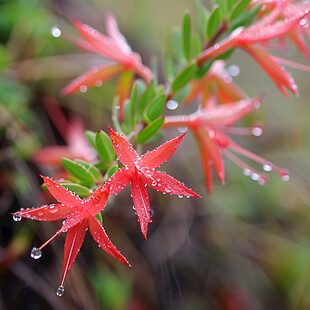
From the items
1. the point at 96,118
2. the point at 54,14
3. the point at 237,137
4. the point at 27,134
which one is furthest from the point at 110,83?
the point at 237,137

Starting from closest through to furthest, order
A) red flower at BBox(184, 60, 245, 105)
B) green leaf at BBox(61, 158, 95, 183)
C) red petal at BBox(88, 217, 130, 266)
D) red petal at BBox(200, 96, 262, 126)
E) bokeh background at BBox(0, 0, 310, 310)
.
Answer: red petal at BBox(88, 217, 130, 266), green leaf at BBox(61, 158, 95, 183), red petal at BBox(200, 96, 262, 126), red flower at BBox(184, 60, 245, 105), bokeh background at BBox(0, 0, 310, 310)

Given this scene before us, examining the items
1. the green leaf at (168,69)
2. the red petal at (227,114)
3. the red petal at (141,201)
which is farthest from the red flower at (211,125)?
the red petal at (141,201)

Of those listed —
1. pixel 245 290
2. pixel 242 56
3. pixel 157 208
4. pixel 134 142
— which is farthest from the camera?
pixel 242 56

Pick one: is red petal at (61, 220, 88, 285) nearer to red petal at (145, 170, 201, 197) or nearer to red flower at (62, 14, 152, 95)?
red petal at (145, 170, 201, 197)

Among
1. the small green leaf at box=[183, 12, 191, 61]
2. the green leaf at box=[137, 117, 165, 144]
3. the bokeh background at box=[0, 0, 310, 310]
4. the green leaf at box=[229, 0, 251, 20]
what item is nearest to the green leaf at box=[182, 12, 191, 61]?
the small green leaf at box=[183, 12, 191, 61]

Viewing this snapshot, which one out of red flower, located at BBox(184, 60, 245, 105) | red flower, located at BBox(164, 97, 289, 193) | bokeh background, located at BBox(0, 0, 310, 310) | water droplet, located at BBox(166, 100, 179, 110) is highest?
water droplet, located at BBox(166, 100, 179, 110)

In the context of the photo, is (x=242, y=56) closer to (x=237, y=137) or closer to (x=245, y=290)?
(x=237, y=137)

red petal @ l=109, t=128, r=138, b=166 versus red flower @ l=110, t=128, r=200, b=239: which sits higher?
red petal @ l=109, t=128, r=138, b=166
